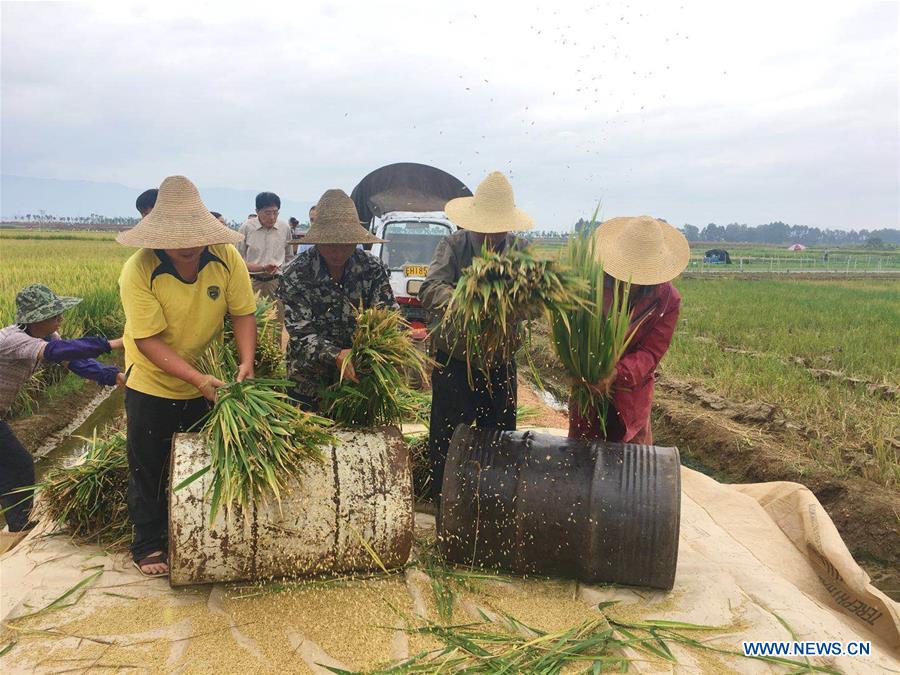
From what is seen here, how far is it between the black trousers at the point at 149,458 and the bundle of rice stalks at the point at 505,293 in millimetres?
1346

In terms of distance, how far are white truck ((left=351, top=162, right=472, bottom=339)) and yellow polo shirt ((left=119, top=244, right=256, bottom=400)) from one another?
4086 millimetres

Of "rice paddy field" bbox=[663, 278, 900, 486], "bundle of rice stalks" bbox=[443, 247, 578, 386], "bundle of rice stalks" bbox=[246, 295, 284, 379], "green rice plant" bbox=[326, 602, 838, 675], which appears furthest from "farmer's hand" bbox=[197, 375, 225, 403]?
"rice paddy field" bbox=[663, 278, 900, 486]

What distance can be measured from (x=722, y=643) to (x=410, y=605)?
3.97 feet

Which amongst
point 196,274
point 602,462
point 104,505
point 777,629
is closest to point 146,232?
point 196,274

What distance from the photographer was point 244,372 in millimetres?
3072

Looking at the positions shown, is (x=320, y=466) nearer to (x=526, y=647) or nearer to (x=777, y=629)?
(x=526, y=647)

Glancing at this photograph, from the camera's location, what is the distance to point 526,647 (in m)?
2.45

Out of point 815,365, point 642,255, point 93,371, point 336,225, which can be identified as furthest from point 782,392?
point 93,371

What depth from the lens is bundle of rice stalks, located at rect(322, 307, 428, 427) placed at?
3174 mm

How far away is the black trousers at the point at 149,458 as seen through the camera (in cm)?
301

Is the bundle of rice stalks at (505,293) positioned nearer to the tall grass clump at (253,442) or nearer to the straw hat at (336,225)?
the straw hat at (336,225)

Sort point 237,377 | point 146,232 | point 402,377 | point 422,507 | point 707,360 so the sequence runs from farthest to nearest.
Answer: point 707,360, point 422,507, point 402,377, point 237,377, point 146,232

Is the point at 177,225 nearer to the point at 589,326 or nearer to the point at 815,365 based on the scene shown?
the point at 589,326

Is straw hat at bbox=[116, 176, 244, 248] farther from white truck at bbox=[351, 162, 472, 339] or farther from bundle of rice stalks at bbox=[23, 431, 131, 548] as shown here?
white truck at bbox=[351, 162, 472, 339]
